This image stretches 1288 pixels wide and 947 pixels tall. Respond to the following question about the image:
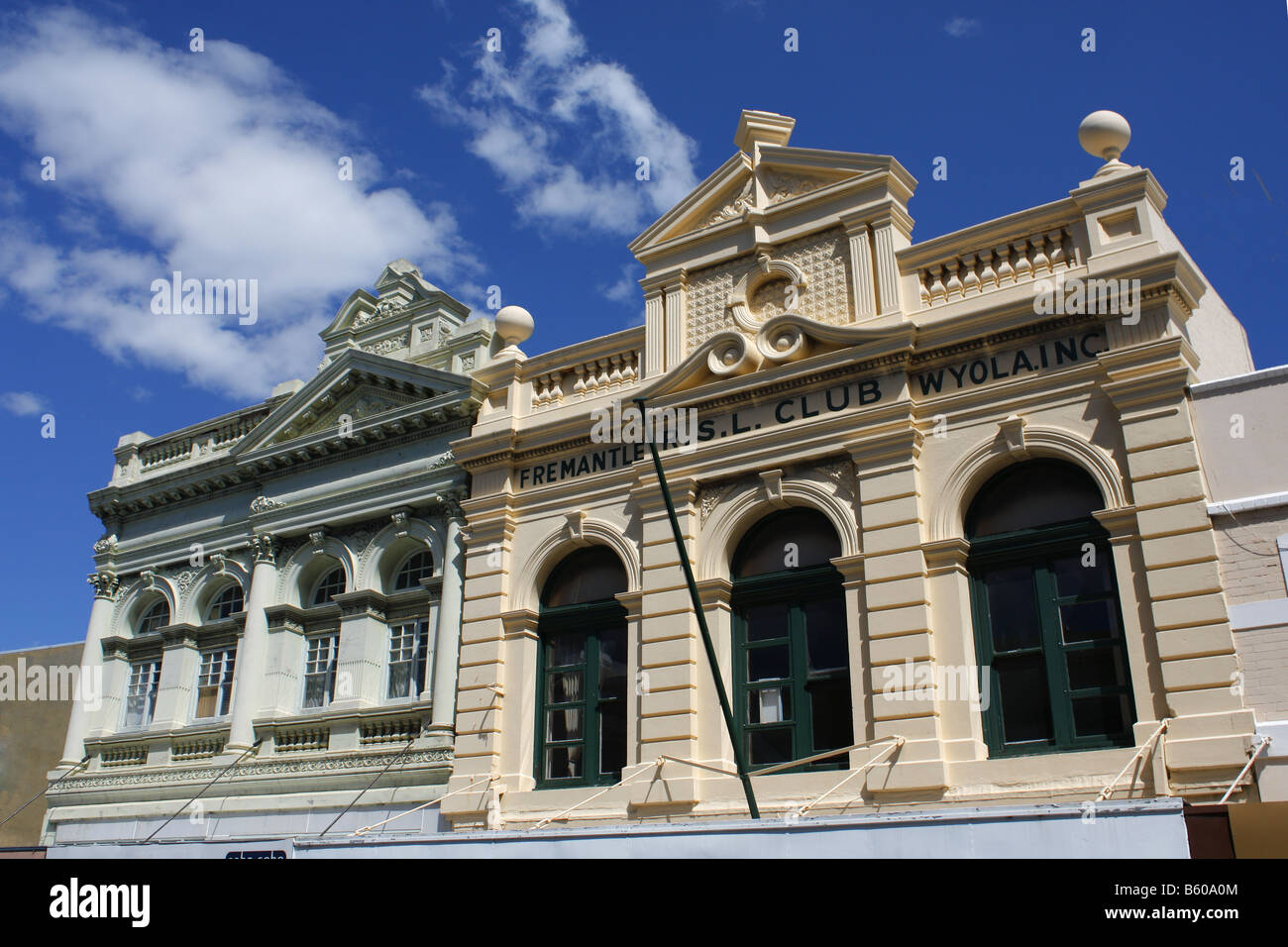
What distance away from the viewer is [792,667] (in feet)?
50.1

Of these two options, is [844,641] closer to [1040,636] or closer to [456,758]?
[1040,636]

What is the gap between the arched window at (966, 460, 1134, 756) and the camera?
43.2 feet

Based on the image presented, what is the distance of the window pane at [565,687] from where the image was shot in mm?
17188

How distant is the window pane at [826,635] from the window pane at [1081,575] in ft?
8.88

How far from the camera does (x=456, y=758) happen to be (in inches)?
678

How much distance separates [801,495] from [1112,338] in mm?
4266

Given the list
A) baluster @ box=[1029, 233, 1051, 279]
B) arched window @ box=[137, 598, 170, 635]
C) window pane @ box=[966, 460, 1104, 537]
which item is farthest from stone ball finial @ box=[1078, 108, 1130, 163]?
arched window @ box=[137, 598, 170, 635]

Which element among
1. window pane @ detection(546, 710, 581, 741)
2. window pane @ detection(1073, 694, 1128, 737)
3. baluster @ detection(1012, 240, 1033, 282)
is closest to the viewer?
window pane @ detection(1073, 694, 1128, 737)

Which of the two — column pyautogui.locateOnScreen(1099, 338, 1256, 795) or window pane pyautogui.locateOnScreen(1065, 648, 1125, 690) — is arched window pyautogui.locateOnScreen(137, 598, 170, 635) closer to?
window pane pyautogui.locateOnScreen(1065, 648, 1125, 690)

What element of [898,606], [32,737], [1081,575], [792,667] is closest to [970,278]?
[1081,575]

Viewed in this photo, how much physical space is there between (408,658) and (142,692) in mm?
6887

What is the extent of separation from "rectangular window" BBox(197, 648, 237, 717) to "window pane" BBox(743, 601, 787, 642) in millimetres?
10565

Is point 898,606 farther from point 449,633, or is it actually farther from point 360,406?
point 360,406

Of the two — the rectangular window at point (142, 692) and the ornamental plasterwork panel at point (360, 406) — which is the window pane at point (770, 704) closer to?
the ornamental plasterwork panel at point (360, 406)
